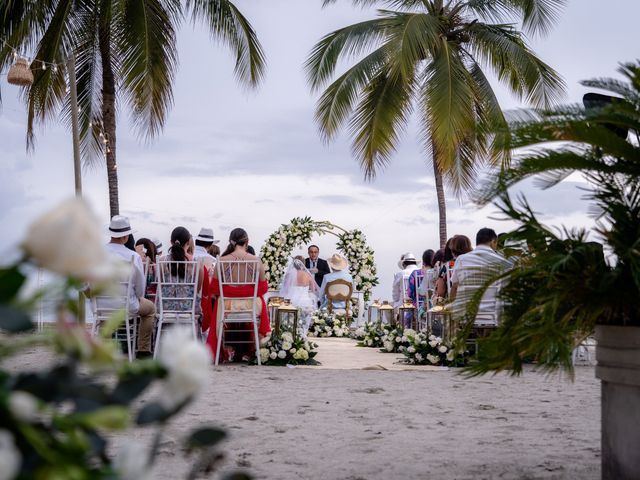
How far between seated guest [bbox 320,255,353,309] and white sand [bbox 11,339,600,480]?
817 cm

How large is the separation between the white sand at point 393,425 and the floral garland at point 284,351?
2.64ft

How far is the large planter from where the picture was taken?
3832mm

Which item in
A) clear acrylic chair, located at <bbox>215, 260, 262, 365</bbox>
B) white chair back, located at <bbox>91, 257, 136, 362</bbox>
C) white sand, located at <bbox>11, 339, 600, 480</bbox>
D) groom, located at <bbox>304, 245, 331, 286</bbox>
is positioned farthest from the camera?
groom, located at <bbox>304, 245, 331, 286</bbox>

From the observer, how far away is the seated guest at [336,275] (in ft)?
59.7

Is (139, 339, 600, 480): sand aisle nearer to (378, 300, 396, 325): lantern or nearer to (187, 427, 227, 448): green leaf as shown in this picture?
(187, 427, 227, 448): green leaf

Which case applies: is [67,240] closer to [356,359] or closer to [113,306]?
[113,306]

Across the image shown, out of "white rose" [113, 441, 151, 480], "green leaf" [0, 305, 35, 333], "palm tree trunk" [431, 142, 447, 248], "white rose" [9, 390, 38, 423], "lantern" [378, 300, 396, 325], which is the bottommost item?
"lantern" [378, 300, 396, 325]

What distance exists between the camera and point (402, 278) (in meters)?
15.4

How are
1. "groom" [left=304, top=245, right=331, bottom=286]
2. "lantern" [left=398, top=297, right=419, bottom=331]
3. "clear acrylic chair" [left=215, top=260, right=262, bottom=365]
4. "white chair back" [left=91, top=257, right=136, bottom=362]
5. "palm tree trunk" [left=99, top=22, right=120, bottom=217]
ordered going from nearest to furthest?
"white chair back" [left=91, top=257, right=136, bottom=362] < "clear acrylic chair" [left=215, top=260, right=262, bottom=365] < "lantern" [left=398, top=297, right=419, bottom=331] < "palm tree trunk" [left=99, top=22, right=120, bottom=217] < "groom" [left=304, top=245, right=331, bottom=286]

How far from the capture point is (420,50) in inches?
739

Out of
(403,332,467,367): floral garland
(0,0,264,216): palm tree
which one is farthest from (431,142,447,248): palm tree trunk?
(403,332,467,367): floral garland

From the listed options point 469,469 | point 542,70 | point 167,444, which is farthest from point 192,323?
point 542,70

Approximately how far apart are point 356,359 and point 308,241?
7.71 m

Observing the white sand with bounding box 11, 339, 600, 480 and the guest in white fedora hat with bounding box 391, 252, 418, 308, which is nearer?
the white sand with bounding box 11, 339, 600, 480
